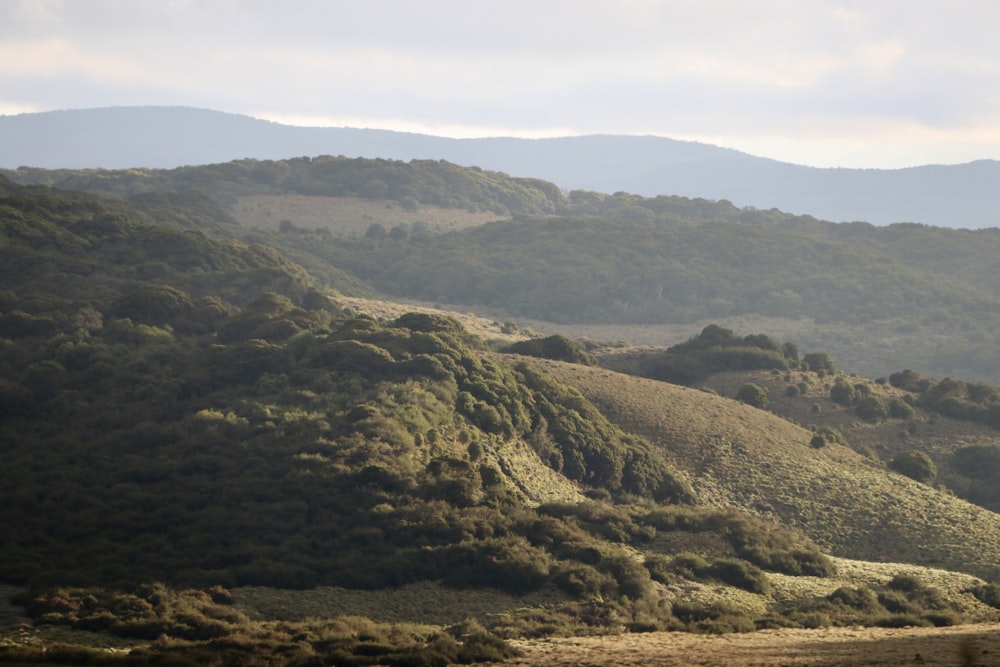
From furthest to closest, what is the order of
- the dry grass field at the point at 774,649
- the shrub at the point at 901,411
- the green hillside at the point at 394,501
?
the shrub at the point at 901,411 < the green hillside at the point at 394,501 < the dry grass field at the point at 774,649

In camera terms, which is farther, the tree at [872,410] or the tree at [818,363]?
the tree at [818,363]

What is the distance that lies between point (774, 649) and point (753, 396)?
50.6 metres

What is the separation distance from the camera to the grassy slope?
5969cm

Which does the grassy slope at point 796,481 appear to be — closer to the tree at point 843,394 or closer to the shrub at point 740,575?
the tree at point 843,394

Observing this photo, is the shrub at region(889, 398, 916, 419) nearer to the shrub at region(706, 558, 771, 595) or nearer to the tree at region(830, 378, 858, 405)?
the tree at region(830, 378, 858, 405)

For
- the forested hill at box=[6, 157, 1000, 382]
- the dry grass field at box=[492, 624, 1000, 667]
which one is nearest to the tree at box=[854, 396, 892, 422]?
the dry grass field at box=[492, 624, 1000, 667]

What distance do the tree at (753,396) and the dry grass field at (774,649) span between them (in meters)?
44.2

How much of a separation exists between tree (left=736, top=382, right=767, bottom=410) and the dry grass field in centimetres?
4424

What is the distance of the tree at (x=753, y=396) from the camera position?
82.6m

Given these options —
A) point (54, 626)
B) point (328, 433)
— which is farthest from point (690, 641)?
point (328, 433)

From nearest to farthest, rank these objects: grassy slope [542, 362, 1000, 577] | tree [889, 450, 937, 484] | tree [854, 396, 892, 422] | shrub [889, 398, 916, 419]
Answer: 1. grassy slope [542, 362, 1000, 577]
2. tree [889, 450, 937, 484]
3. tree [854, 396, 892, 422]
4. shrub [889, 398, 916, 419]

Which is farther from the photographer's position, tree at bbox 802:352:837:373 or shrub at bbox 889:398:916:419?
tree at bbox 802:352:837:373

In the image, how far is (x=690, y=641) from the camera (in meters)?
35.2

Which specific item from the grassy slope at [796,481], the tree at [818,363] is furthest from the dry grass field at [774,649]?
the tree at [818,363]
